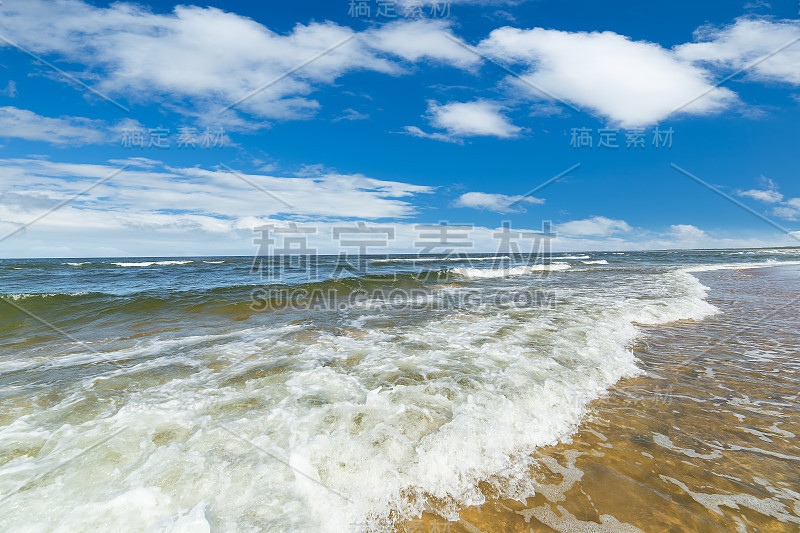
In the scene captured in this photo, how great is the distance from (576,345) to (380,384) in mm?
3674

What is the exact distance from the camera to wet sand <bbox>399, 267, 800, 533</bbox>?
2342 millimetres

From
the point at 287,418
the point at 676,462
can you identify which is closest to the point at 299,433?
the point at 287,418

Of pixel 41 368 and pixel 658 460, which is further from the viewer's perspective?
pixel 41 368

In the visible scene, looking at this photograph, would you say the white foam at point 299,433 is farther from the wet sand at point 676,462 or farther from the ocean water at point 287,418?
the wet sand at point 676,462

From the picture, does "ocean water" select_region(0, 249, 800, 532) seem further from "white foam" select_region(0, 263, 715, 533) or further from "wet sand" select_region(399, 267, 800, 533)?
"wet sand" select_region(399, 267, 800, 533)

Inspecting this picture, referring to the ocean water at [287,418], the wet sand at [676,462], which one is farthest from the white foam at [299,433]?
the wet sand at [676,462]

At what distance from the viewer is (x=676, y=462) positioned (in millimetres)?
2908

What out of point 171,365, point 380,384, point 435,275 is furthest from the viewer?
point 435,275

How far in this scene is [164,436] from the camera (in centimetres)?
322

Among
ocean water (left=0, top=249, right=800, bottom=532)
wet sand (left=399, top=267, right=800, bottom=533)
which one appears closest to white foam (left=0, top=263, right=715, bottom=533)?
ocean water (left=0, top=249, right=800, bottom=532)

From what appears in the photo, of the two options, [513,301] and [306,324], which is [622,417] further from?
[513,301]

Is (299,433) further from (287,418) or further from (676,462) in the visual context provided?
(676,462)

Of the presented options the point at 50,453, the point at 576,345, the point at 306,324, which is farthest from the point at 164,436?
the point at 576,345

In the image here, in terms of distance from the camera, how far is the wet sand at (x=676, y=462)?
234 cm
